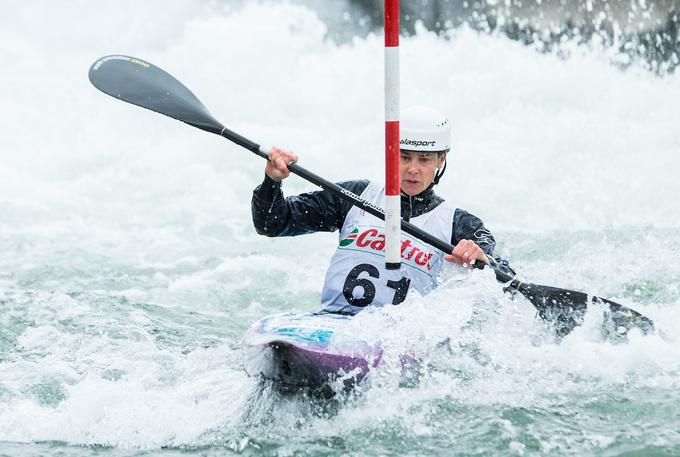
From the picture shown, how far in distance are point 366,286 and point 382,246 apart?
21 cm

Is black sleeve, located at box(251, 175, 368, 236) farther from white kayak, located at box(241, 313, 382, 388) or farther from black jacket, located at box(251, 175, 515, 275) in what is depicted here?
white kayak, located at box(241, 313, 382, 388)

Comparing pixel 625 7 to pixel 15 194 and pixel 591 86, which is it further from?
pixel 15 194

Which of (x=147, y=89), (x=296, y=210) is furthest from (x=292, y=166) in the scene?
(x=147, y=89)

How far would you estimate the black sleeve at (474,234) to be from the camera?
4789 mm

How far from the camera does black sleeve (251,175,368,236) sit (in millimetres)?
4809

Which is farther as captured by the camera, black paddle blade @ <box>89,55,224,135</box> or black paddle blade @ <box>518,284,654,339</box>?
black paddle blade @ <box>89,55,224,135</box>

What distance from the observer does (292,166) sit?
15.4 feet

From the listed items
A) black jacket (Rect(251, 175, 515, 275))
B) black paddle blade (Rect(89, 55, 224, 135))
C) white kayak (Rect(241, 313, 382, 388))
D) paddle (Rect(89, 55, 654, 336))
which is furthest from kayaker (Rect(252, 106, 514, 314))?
black paddle blade (Rect(89, 55, 224, 135))

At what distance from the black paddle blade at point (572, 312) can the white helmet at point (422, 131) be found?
0.78 meters

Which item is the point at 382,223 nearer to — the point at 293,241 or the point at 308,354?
the point at 308,354

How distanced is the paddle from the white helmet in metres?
0.34

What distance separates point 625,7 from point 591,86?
163 centimetres

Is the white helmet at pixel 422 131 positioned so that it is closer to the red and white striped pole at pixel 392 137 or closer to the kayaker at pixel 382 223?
the kayaker at pixel 382 223

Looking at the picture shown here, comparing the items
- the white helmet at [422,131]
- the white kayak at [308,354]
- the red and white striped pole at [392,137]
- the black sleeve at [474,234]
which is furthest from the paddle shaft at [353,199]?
the white kayak at [308,354]
